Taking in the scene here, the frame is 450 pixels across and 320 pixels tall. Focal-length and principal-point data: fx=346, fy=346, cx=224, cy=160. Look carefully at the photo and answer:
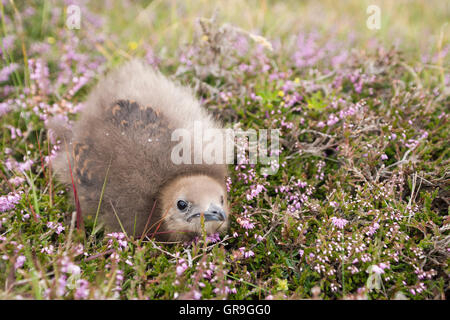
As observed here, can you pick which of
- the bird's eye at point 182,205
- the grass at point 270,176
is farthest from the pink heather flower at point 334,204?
the bird's eye at point 182,205

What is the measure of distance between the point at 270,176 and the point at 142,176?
4.06ft

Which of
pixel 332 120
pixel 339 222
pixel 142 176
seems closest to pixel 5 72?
pixel 142 176

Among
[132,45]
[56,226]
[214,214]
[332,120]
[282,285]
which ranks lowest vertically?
[282,285]

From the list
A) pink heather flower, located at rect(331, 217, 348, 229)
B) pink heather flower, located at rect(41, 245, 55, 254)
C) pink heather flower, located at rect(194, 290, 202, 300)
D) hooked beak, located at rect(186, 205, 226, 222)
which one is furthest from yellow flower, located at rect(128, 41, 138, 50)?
pink heather flower, located at rect(194, 290, 202, 300)

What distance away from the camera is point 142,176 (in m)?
3.05

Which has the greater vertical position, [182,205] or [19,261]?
[182,205]

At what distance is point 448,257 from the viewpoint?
8.58 ft

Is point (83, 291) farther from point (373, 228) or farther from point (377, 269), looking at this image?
point (373, 228)

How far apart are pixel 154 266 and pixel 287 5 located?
22.4 feet

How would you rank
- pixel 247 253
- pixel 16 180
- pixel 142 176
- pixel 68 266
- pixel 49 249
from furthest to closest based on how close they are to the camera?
1. pixel 16 180
2. pixel 142 176
3. pixel 247 253
4. pixel 49 249
5. pixel 68 266

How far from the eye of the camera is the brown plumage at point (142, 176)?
3.04 meters

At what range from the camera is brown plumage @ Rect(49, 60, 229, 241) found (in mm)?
3035
